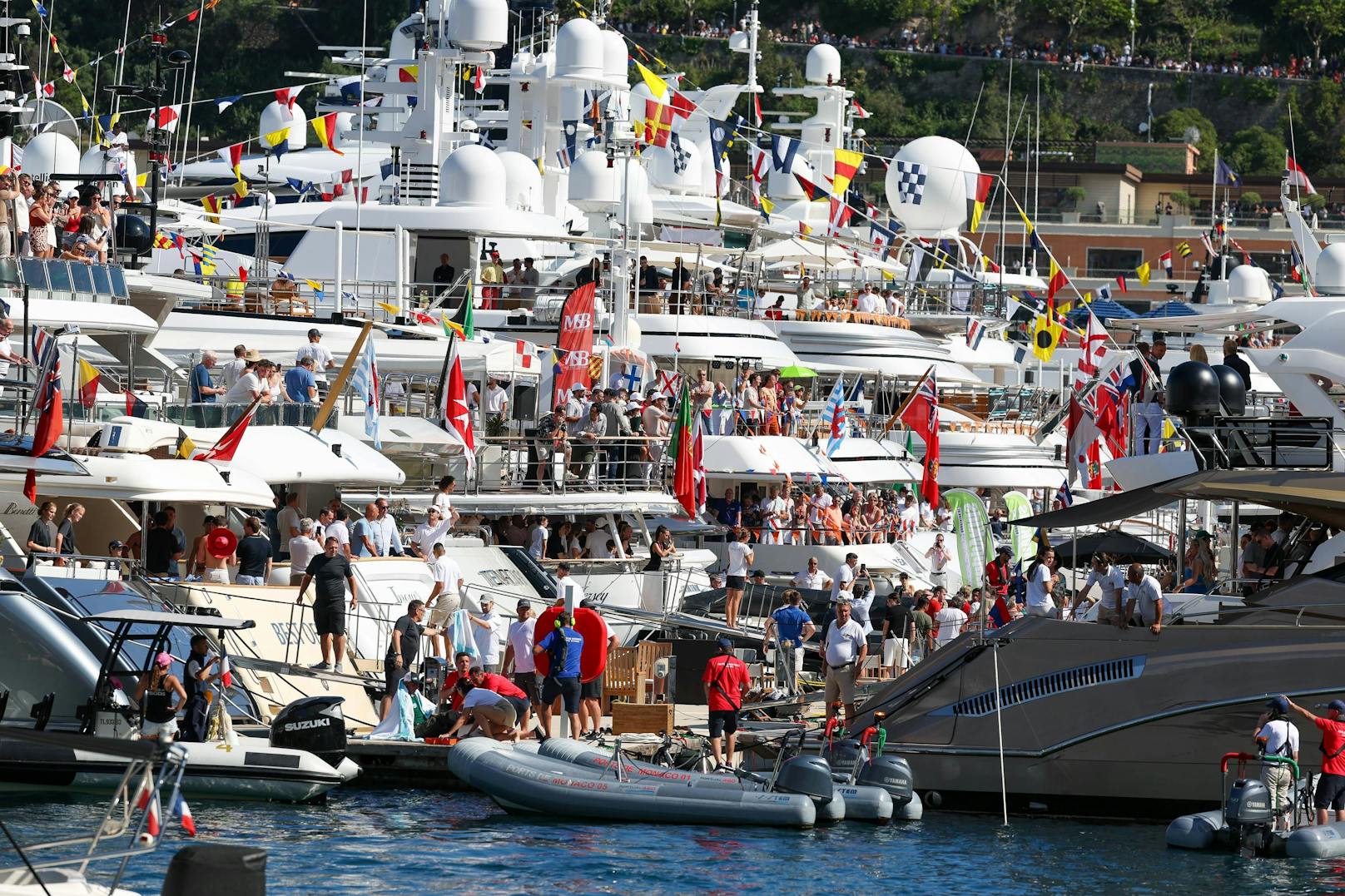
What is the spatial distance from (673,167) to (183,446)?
26309 millimetres

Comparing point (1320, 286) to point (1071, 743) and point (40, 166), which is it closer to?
point (1071, 743)

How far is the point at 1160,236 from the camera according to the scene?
83.0 m

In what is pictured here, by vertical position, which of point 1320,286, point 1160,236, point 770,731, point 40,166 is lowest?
point 770,731

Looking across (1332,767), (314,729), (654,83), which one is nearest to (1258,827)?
(1332,767)

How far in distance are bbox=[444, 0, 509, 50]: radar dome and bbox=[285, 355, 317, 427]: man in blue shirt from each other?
12.6 m

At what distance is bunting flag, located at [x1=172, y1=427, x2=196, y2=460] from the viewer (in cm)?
2334

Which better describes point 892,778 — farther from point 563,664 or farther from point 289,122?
point 289,122

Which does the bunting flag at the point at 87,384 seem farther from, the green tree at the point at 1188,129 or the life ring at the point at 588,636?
the green tree at the point at 1188,129

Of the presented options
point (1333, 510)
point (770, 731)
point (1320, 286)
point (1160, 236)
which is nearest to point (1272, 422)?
point (1333, 510)

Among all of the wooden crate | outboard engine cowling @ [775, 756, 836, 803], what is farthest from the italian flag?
outboard engine cowling @ [775, 756, 836, 803]

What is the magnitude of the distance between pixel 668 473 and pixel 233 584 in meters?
8.71

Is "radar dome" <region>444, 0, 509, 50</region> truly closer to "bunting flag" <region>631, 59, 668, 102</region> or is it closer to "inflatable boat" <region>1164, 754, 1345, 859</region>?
"bunting flag" <region>631, 59, 668, 102</region>

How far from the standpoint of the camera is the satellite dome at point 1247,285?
156ft

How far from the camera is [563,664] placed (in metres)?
20.7
